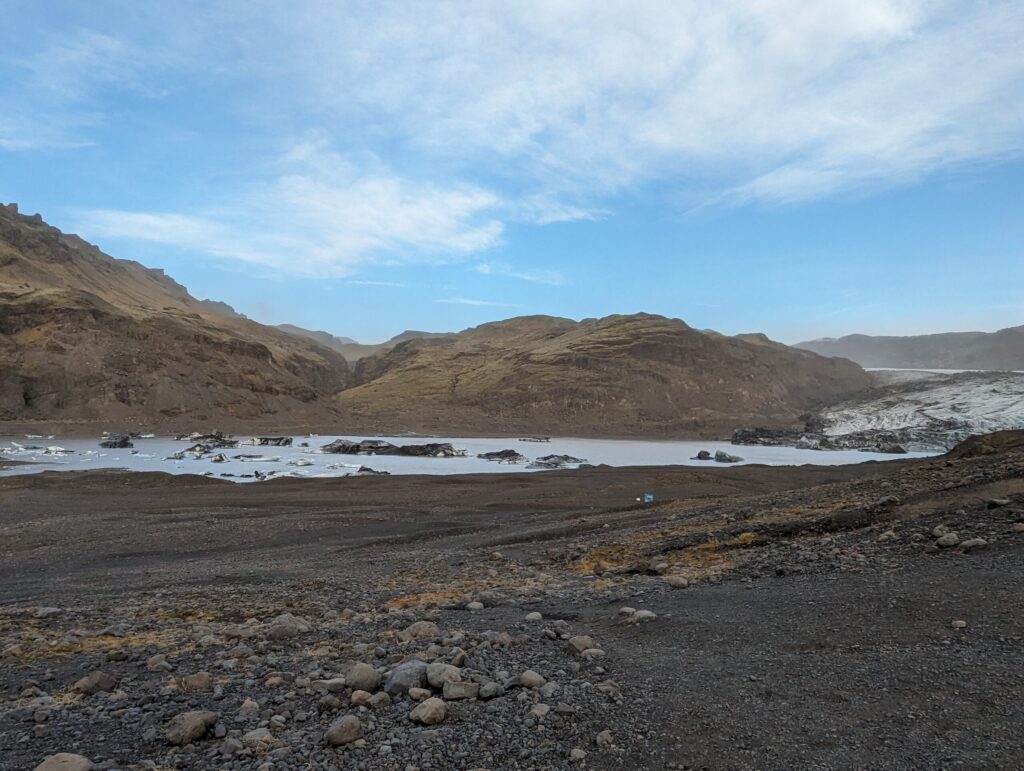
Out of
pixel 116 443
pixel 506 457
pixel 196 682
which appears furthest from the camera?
pixel 116 443

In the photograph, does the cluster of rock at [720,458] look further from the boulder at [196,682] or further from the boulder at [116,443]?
the boulder at [196,682]

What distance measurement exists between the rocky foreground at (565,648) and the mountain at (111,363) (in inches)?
2341

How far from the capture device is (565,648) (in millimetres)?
5789

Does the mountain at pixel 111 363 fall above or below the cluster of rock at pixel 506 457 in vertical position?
above

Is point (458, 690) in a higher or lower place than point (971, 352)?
lower

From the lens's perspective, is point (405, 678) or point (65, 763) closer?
point (65, 763)

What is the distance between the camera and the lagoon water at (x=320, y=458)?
1358 inches

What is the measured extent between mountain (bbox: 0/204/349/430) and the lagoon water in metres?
11.4

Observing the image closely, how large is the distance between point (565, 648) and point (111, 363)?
75.8m

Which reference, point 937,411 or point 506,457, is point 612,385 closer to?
point 937,411

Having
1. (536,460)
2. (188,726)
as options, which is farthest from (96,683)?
(536,460)

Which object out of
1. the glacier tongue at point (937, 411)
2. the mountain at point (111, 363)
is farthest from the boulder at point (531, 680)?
the mountain at point (111, 363)

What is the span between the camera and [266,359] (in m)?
91.6

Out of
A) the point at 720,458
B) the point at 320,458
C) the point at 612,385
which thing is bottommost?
the point at 720,458
